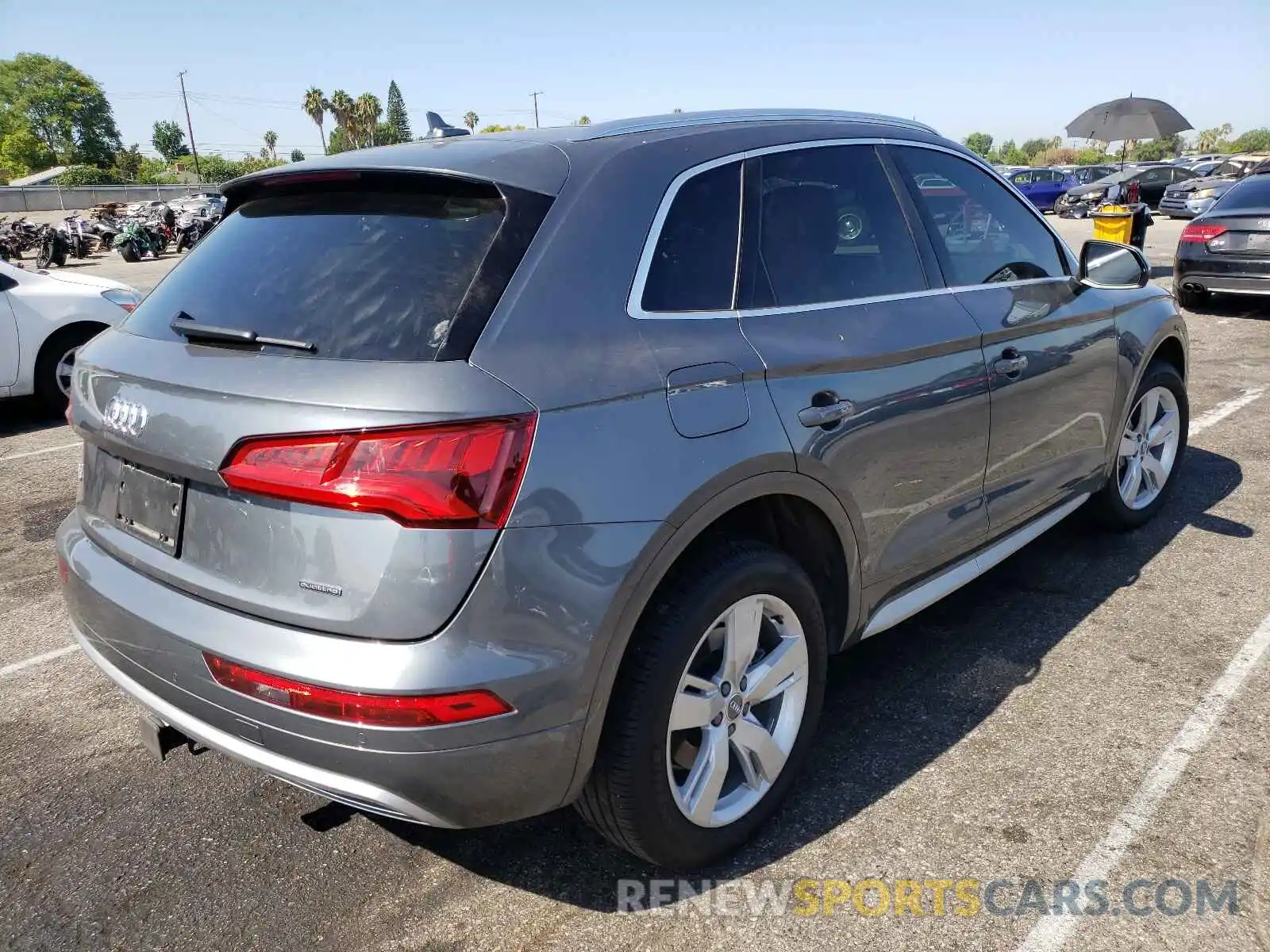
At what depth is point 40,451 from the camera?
22.3ft

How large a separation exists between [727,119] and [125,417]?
70.2 inches

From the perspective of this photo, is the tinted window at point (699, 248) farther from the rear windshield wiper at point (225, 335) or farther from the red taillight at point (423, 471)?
the rear windshield wiper at point (225, 335)

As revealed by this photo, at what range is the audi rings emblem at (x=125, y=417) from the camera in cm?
221

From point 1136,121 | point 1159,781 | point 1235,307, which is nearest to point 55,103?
point 1136,121

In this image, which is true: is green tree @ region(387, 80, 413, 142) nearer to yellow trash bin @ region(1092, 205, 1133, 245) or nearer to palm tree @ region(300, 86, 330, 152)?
palm tree @ region(300, 86, 330, 152)

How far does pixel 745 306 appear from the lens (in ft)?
8.13

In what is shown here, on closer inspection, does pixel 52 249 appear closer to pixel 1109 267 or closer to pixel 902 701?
pixel 1109 267

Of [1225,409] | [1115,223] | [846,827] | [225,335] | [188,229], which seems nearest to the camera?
[225,335]

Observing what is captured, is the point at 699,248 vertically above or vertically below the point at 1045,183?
above

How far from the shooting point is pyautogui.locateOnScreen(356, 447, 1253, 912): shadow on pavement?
254 centimetres

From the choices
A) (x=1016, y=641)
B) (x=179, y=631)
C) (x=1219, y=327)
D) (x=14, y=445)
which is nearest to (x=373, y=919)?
(x=179, y=631)

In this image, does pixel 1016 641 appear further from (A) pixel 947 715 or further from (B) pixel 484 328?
(B) pixel 484 328

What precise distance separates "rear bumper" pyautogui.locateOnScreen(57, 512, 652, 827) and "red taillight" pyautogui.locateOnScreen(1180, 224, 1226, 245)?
414 inches

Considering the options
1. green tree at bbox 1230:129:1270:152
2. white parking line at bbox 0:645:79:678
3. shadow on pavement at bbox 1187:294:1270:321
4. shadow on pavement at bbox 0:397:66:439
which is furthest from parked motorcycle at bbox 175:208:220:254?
green tree at bbox 1230:129:1270:152
